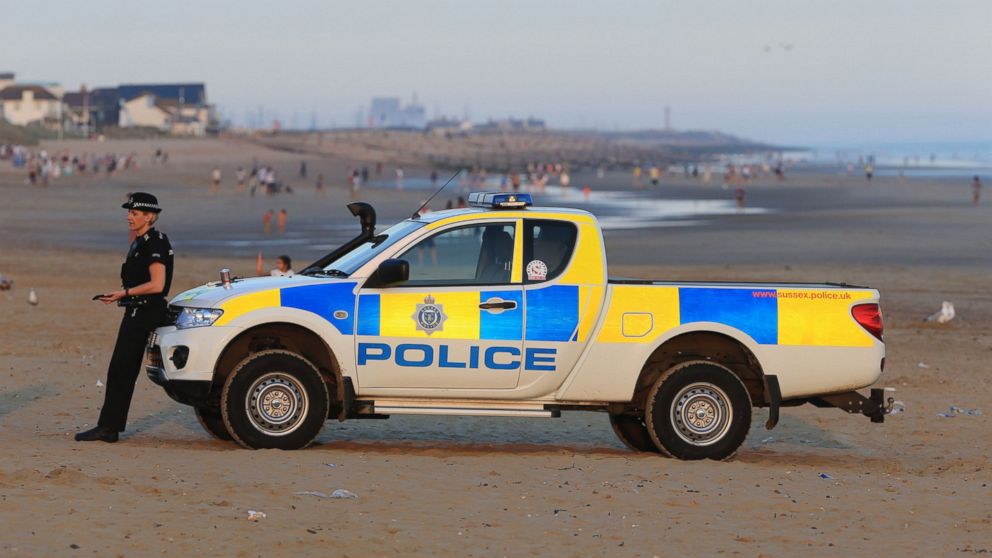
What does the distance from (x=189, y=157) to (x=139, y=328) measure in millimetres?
96795

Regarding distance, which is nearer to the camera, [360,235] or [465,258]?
[465,258]

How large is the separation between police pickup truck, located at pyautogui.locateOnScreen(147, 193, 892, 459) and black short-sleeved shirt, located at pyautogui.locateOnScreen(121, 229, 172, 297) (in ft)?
0.92

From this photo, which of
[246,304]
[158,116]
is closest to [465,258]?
[246,304]

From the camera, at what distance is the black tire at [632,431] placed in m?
11.2

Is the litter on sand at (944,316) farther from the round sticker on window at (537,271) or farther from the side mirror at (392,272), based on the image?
the side mirror at (392,272)

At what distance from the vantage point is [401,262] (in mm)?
10242

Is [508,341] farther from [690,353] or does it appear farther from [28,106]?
[28,106]

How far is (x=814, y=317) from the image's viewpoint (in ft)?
34.7

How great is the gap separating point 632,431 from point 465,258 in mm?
1865

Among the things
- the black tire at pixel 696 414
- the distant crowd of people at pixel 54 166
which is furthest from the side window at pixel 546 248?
the distant crowd of people at pixel 54 166

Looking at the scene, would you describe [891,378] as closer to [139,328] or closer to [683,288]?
[683,288]

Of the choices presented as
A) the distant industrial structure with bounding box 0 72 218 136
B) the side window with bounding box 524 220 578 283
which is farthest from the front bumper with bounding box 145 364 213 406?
the distant industrial structure with bounding box 0 72 218 136

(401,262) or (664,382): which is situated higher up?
(401,262)

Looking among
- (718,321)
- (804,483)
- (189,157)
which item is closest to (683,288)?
(718,321)
